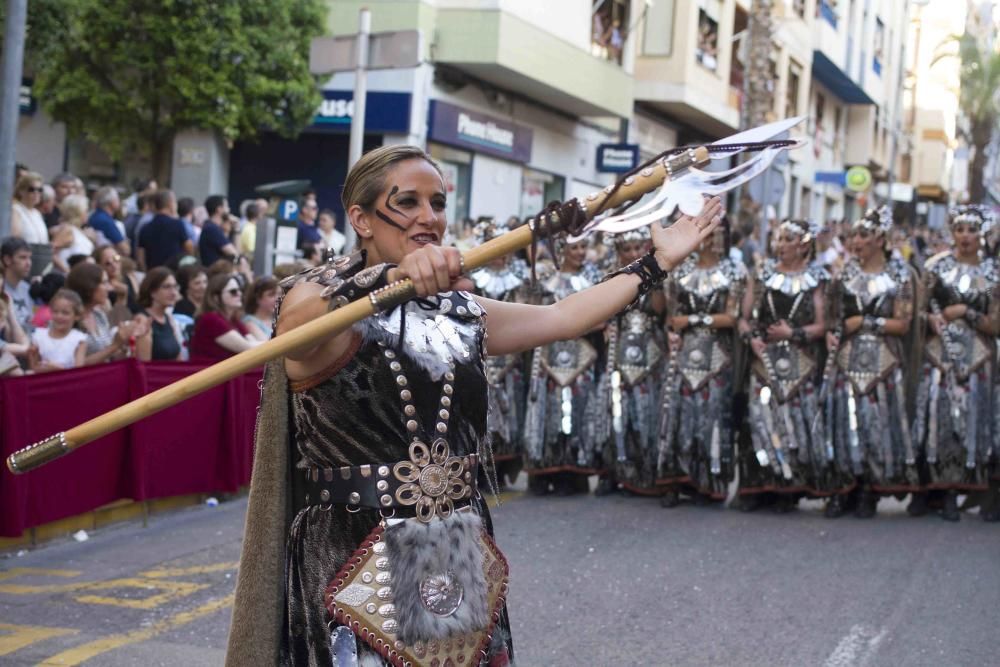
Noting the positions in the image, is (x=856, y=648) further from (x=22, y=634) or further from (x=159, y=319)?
(x=159, y=319)

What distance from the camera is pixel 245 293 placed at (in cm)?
1066

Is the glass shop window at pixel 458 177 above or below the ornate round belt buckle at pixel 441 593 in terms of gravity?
above

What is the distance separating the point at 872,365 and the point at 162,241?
22.3 feet

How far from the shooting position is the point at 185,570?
25.6 feet

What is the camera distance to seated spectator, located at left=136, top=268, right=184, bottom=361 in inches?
384

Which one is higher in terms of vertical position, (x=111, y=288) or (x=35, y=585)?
(x=111, y=288)

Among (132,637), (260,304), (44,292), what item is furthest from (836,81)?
(132,637)

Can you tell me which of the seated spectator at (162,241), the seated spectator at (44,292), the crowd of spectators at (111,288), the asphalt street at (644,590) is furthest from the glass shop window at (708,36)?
the asphalt street at (644,590)

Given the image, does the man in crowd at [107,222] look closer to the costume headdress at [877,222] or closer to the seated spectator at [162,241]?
the seated spectator at [162,241]

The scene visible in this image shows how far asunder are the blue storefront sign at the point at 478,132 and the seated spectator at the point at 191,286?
1220 cm

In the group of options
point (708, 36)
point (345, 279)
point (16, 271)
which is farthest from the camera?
point (708, 36)

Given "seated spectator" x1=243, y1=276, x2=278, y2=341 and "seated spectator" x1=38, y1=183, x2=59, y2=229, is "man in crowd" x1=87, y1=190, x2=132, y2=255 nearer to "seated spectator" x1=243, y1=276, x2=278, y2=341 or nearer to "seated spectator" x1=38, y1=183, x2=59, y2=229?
"seated spectator" x1=38, y1=183, x2=59, y2=229

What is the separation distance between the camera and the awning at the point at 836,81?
1647 inches

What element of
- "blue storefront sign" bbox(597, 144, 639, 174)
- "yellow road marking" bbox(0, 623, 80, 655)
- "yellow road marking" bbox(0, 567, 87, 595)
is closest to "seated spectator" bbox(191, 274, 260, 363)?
"yellow road marking" bbox(0, 567, 87, 595)
